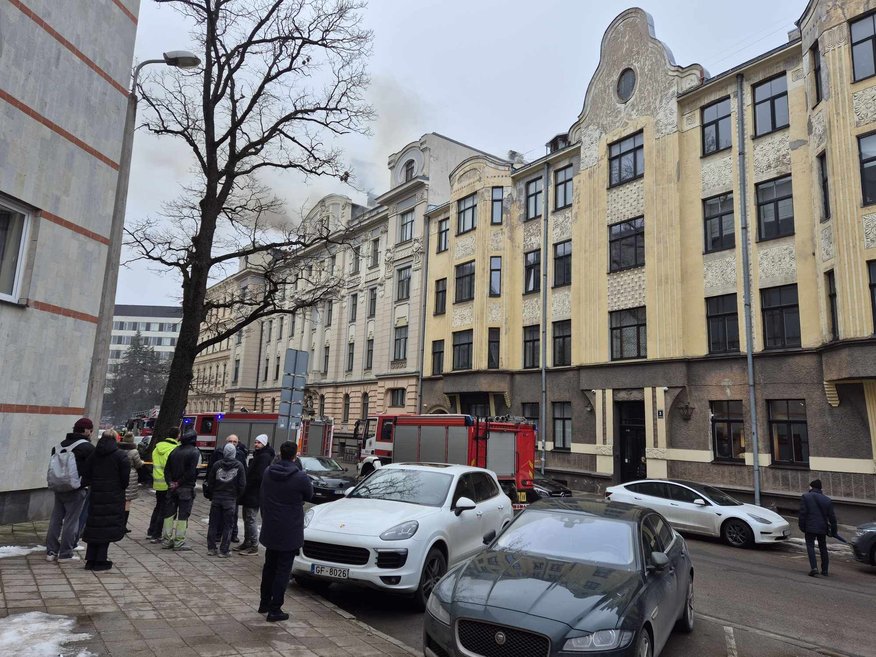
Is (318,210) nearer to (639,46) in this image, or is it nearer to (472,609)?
(639,46)

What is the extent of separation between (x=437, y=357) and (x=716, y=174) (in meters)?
16.8

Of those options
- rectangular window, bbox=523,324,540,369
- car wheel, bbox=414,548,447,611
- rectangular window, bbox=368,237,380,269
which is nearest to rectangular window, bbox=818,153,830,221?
rectangular window, bbox=523,324,540,369

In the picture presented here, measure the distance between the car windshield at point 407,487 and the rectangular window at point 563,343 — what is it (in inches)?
697

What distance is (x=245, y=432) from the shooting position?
2723 centimetres

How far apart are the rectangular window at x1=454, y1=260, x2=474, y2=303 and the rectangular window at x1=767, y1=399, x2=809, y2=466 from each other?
1534 centimetres

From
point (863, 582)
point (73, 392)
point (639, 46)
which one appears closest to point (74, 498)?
point (73, 392)

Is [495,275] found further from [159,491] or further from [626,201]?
[159,491]

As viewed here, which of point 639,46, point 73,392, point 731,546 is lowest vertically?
point 731,546

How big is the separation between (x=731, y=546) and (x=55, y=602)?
43.8 feet

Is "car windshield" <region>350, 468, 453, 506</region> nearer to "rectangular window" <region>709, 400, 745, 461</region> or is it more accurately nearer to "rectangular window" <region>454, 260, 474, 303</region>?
"rectangular window" <region>709, 400, 745, 461</region>

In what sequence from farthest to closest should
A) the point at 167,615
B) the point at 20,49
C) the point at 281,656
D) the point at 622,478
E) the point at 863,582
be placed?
1. the point at 622,478
2. the point at 863,582
3. the point at 20,49
4. the point at 167,615
5. the point at 281,656

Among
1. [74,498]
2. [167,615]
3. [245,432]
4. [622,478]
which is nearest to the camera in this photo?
[167,615]

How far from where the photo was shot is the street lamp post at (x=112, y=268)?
1063 cm

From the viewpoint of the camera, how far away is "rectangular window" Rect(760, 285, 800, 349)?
59.7ft
